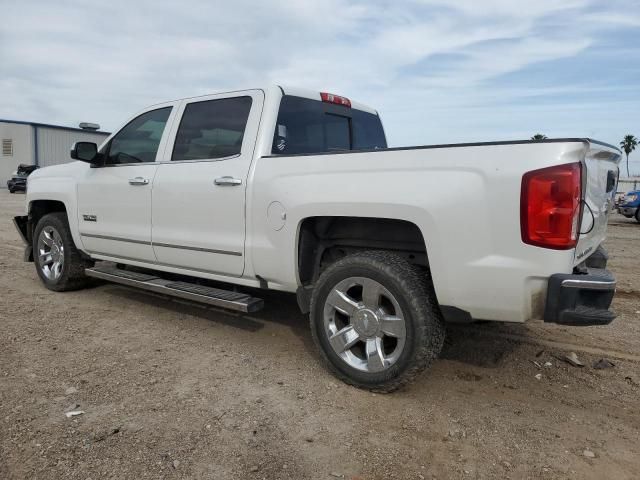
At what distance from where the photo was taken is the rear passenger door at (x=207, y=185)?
Result: 3945 mm

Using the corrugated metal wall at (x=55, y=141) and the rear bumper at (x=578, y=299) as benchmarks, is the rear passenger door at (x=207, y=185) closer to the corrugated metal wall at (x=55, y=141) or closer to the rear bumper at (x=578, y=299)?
the rear bumper at (x=578, y=299)

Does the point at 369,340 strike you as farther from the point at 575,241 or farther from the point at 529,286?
the point at 575,241

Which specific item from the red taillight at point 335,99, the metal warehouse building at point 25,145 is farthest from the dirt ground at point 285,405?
the metal warehouse building at point 25,145

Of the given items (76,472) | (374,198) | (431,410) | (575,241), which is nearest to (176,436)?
(76,472)

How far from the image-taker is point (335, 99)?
15.2ft

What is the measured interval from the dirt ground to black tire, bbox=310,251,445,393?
5.9 inches

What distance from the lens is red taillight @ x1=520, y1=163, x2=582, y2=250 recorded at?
2602mm

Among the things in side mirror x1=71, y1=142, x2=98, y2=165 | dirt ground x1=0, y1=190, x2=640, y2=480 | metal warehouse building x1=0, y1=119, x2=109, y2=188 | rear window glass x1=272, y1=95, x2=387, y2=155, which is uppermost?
metal warehouse building x1=0, y1=119, x2=109, y2=188

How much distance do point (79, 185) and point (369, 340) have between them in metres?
3.63

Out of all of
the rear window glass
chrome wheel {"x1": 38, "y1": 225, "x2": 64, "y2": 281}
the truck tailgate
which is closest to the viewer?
the truck tailgate

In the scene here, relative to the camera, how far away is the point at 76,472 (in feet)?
8.10

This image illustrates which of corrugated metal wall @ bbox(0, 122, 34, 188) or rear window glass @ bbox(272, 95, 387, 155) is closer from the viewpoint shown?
rear window glass @ bbox(272, 95, 387, 155)

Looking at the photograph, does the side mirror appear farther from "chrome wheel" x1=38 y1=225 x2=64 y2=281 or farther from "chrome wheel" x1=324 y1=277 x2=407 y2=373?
"chrome wheel" x1=324 y1=277 x2=407 y2=373

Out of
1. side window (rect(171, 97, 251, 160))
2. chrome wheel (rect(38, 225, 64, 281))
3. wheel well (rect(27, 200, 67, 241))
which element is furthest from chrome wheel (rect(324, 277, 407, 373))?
wheel well (rect(27, 200, 67, 241))
